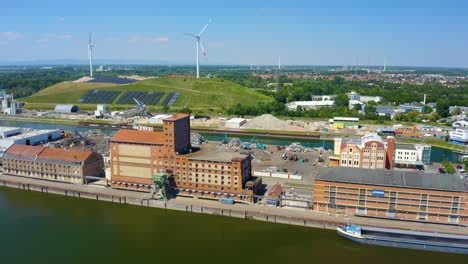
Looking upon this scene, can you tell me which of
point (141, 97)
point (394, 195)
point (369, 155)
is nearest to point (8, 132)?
point (369, 155)

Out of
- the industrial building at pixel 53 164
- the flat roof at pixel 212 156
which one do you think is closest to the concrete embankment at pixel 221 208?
the industrial building at pixel 53 164

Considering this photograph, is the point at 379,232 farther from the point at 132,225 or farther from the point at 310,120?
the point at 310,120

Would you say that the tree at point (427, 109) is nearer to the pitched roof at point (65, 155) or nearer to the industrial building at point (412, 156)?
the industrial building at point (412, 156)

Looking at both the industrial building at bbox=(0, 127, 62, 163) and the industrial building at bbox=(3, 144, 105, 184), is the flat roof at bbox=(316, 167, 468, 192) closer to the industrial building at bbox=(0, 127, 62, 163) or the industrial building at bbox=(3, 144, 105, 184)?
the industrial building at bbox=(3, 144, 105, 184)

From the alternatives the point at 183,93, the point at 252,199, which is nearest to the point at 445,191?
the point at 252,199

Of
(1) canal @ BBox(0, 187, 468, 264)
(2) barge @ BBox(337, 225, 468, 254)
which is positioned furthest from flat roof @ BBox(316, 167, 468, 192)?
(1) canal @ BBox(0, 187, 468, 264)

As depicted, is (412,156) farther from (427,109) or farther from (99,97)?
(99,97)
